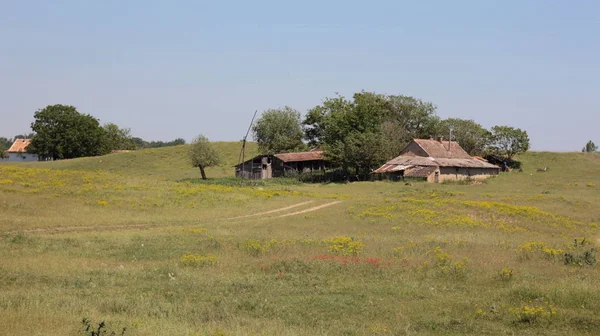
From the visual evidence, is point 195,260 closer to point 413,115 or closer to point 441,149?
point 441,149

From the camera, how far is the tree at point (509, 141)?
336 feet

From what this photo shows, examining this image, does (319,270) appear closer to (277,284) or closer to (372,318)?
(277,284)

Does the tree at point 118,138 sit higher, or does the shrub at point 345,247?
the tree at point 118,138

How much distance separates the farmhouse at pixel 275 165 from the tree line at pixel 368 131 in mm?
4296

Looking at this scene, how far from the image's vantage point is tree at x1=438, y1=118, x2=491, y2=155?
359 ft

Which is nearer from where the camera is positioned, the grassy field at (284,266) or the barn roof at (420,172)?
the grassy field at (284,266)

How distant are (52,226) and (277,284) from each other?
19150 millimetres

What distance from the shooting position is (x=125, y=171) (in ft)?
344

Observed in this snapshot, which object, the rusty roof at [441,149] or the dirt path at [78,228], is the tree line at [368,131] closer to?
the rusty roof at [441,149]

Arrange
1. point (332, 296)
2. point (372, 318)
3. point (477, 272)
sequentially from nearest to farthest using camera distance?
point (372, 318), point (332, 296), point (477, 272)

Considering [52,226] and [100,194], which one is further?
[100,194]

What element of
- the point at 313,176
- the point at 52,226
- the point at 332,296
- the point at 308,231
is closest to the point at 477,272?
the point at 332,296

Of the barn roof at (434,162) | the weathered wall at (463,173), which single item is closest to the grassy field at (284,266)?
the weathered wall at (463,173)

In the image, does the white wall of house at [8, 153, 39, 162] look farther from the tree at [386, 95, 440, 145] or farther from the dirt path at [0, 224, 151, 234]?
the dirt path at [0, 224, 151, 234]
